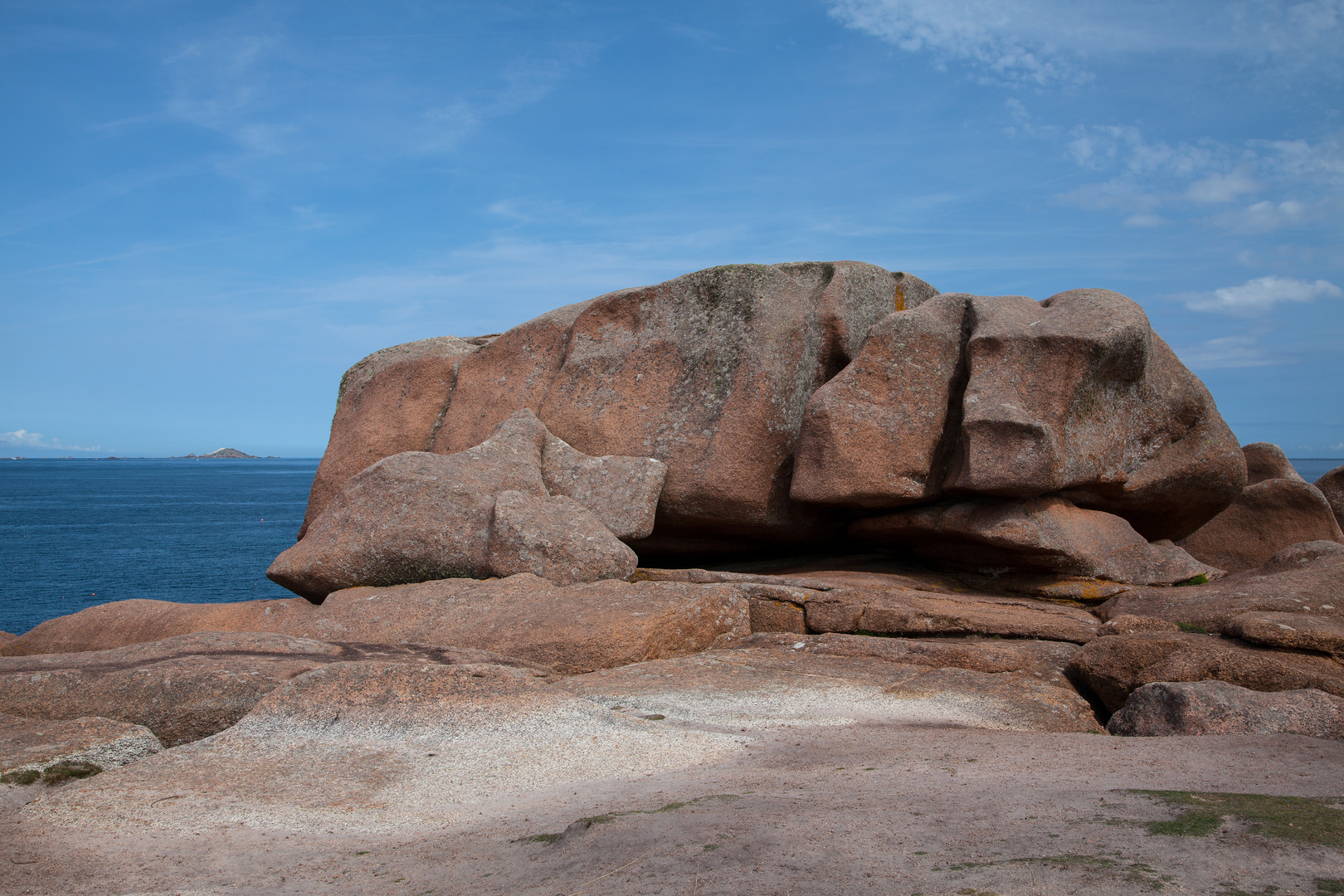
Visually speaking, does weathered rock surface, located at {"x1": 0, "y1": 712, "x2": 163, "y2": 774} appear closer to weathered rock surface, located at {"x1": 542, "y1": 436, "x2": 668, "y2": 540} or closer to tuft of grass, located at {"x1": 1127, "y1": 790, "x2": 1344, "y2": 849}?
tuft of grass, located at {"x1": 1127, "y1": 790, "x2": 1344, "y2": 849}

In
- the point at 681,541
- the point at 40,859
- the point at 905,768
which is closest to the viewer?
the point at 40,859

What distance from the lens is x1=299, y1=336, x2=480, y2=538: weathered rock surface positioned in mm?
15547

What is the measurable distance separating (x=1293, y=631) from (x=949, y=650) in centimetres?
289

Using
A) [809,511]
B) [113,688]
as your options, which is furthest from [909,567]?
[113,688]

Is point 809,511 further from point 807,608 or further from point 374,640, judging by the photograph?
point 374,640

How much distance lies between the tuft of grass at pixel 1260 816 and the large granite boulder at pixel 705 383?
9646mm

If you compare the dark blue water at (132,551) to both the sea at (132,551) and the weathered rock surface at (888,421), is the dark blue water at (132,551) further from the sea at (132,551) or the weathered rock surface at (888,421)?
the weathered rock surface at (888,421)

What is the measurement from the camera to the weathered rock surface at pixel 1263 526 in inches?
614

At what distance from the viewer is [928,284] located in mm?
15258

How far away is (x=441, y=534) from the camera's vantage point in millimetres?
11469

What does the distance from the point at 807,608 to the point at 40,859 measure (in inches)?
293

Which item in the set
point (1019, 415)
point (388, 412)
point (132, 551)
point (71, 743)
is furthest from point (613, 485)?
point (132, 551)

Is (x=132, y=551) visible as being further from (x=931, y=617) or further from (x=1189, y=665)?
(x=1189, y=665)

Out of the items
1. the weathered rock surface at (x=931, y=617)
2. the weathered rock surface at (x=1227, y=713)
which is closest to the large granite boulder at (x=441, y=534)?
the weathered rock surface at (x=931, y=617)
